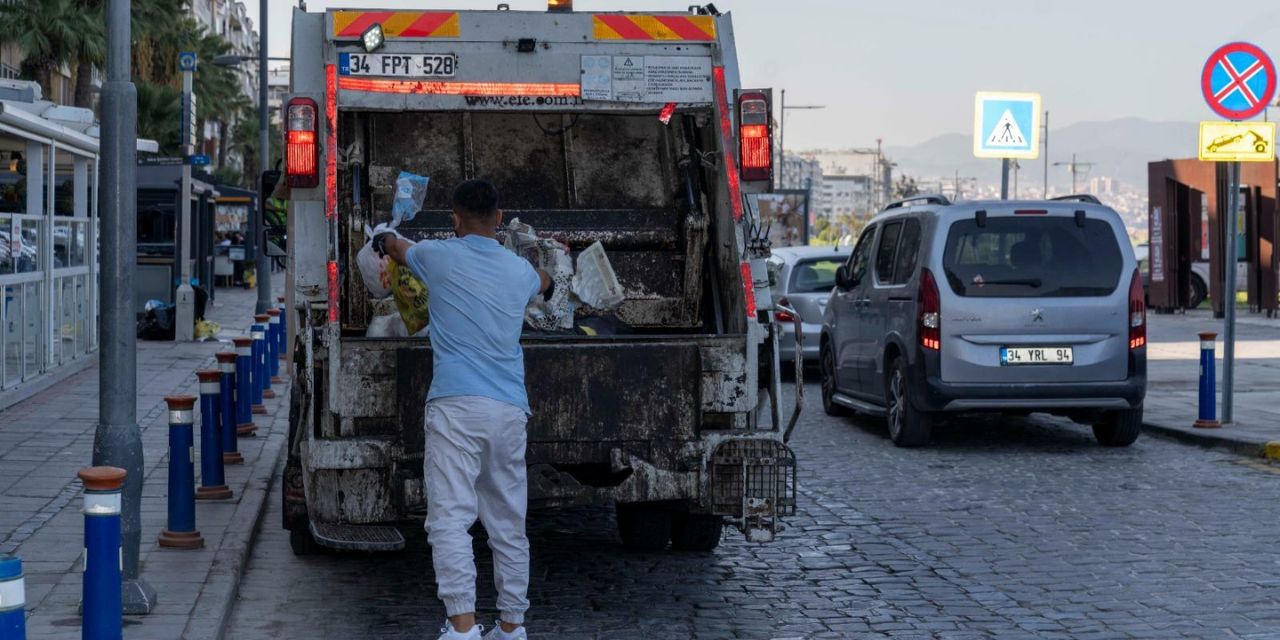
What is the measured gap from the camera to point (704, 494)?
24.2 feet

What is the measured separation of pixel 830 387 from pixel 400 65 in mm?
8490

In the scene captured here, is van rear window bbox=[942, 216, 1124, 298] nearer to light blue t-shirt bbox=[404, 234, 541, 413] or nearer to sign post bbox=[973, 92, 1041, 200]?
light blue t-shirt bbox=[404, 234, 541, 413]

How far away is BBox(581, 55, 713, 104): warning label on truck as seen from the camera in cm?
823

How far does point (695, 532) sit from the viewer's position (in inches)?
342

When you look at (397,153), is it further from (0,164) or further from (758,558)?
(0,164)

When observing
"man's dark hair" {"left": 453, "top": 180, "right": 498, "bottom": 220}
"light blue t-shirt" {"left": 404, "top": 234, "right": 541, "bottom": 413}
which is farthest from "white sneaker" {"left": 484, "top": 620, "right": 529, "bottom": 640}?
"man's dark hair" {"left": 453, "top": 180, "right": 498, "bottom": 220}

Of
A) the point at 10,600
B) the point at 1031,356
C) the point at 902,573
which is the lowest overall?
the point at 902,573

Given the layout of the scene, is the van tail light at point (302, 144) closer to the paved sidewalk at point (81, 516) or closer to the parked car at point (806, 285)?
the paved sidewalk at point (81, 516)

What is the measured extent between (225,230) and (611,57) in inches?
1876

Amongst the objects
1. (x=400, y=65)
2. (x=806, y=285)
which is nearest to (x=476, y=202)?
(x=400, y=65)

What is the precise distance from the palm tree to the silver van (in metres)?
30.6

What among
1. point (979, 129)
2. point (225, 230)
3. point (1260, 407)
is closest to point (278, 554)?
point (1260, 407)

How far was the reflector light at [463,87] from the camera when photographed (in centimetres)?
806

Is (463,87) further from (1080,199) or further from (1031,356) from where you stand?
(1080,199)
